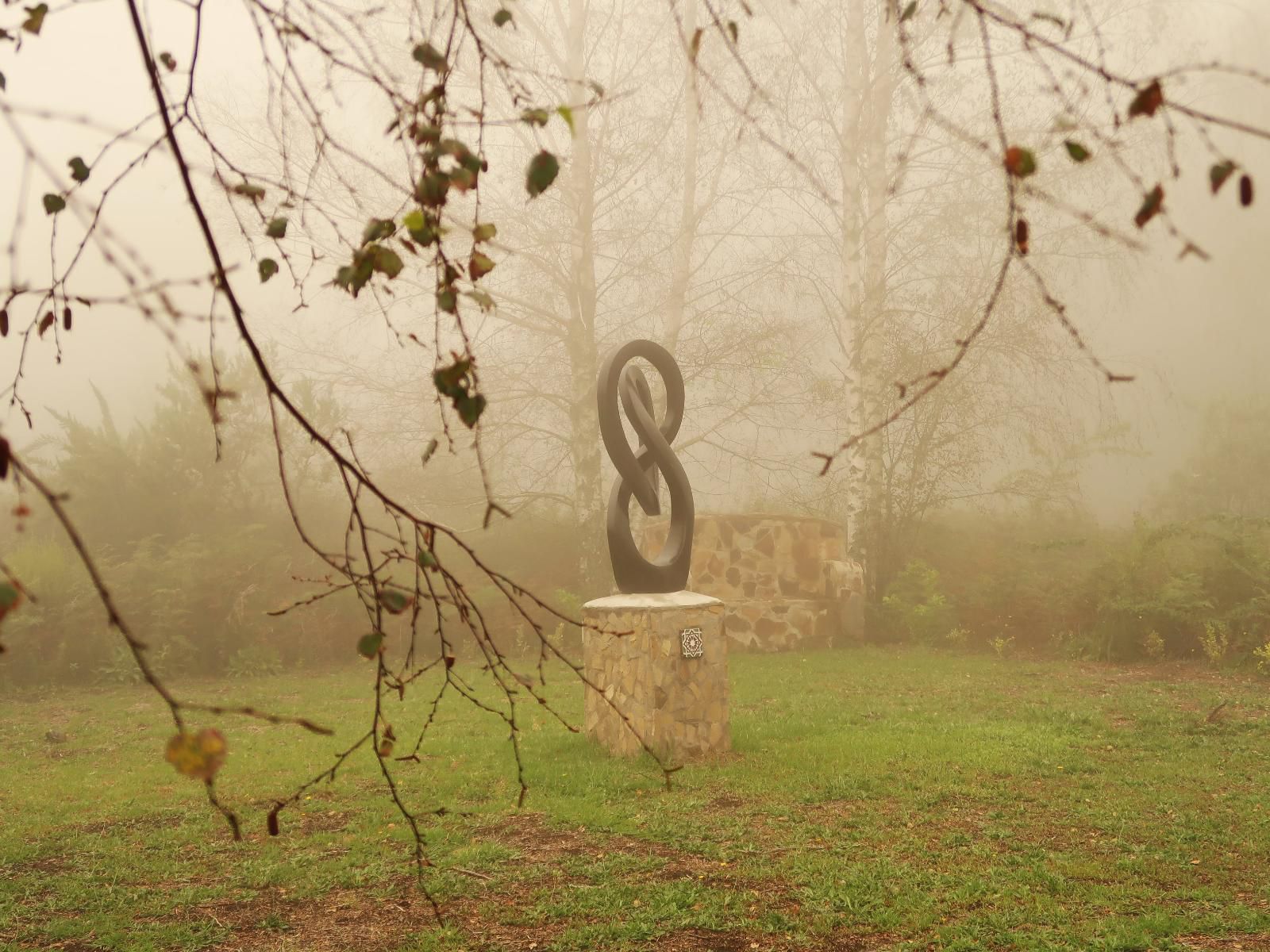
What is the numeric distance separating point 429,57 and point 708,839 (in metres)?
3.98

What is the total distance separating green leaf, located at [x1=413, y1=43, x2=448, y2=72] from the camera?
1578mm

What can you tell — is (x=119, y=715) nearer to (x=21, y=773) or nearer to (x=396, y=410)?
(x=21, y=773)

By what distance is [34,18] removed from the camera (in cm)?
167

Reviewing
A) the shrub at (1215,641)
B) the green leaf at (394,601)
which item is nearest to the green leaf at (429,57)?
the green leaf at (394,601)

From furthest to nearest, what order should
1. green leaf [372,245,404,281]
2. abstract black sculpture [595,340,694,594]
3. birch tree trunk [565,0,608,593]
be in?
birch tree trunk [565,0,608,593] < abstract black sculpture [595,340,694,594] < green leaf [372,245,404,281]

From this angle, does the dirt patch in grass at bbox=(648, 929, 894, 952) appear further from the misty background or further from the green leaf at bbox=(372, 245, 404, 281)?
the misty background

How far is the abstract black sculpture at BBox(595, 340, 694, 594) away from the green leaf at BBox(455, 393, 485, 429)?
486 centimetres

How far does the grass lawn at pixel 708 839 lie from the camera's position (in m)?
3.83

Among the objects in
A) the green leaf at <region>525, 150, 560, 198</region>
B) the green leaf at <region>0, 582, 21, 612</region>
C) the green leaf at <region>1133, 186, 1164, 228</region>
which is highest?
the green leaf at <region>525, 150, 560, 198</region>

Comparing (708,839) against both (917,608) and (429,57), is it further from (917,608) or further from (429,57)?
(917,608)

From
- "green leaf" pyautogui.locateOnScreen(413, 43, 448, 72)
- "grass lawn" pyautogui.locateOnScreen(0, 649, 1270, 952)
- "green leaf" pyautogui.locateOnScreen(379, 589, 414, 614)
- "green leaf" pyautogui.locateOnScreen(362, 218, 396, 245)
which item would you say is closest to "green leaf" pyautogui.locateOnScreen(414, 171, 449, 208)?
"green leaf" pyautogui.locateOnScreen(362, 218, 396, 245)

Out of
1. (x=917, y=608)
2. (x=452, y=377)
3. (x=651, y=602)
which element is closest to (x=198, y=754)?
(x=452, y=377)

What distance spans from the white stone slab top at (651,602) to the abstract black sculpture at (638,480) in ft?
0.29

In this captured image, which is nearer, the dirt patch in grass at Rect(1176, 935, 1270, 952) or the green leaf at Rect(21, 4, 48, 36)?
the green leaf at Rect(21, 4, 48, 36)
